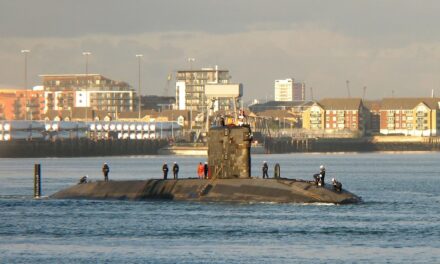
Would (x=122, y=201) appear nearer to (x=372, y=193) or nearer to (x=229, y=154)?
(x=229, y=154)

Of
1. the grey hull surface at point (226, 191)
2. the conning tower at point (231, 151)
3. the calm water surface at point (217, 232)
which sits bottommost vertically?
the calm water surface at point (217, 232)

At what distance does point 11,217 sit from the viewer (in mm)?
62531

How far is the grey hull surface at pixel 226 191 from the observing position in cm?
6338

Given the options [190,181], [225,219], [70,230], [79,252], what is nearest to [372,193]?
[190,181]

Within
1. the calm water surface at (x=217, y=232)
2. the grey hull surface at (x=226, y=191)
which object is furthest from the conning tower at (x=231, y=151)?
the calm water surface at (x=217, y=232)

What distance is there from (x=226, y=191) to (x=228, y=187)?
0.98 feet

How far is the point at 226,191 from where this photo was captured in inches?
2562

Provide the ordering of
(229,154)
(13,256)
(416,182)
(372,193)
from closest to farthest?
(13,256)
(229,154)
(372,193)
(416,182)

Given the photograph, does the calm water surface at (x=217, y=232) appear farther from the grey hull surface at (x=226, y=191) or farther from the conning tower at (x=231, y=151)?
the conning tower at (x=231, y=151)

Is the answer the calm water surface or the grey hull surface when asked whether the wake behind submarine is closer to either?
the grey hull surface

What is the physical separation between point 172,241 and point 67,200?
22125 mm

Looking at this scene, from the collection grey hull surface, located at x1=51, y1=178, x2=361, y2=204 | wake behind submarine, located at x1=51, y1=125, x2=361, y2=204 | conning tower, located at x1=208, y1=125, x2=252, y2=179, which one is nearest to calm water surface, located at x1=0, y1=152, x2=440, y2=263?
grey hull surface, located at x1=51, y1=178, x2=361, y2=204

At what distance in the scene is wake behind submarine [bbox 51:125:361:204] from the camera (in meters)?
63.6

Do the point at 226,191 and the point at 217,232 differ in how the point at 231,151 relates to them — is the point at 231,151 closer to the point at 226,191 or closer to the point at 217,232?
the point at 226,191
